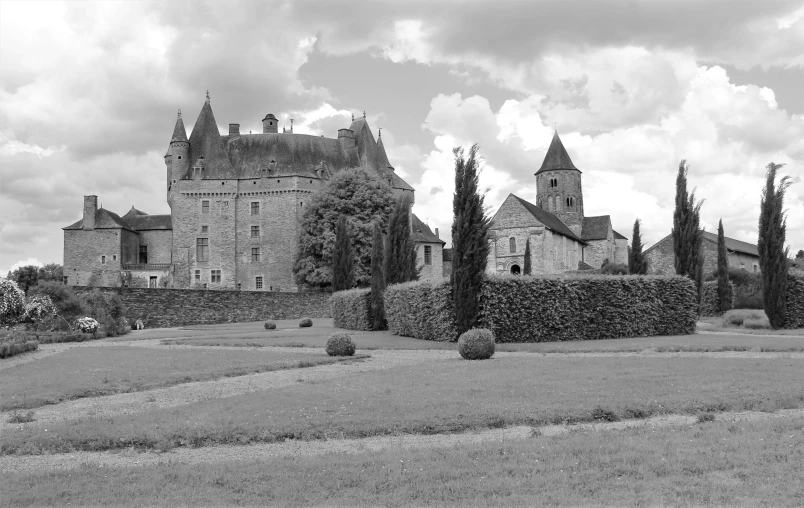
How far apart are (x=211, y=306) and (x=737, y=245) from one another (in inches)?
1881

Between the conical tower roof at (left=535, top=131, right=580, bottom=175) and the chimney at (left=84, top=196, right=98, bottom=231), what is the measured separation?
50160 mm

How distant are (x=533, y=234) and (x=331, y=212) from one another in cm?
2064

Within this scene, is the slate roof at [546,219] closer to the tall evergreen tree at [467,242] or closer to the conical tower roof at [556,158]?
the conical tower roof at [556,158]

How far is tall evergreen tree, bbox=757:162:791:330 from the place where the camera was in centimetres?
2541

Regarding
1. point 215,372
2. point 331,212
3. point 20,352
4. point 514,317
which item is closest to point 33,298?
point 20,352

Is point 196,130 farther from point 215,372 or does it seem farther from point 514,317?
point 215,372

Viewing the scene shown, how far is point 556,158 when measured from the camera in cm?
8244

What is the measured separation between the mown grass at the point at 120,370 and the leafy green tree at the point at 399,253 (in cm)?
1098

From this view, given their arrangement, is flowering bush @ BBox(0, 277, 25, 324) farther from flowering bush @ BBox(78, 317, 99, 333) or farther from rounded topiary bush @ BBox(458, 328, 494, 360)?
rounded topiary bush @ BBox(458, 328, 494, 360)

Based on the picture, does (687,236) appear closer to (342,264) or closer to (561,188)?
(342,264)

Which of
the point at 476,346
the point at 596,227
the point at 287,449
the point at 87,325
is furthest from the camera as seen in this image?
the point at 596,227

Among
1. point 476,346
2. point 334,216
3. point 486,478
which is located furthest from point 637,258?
point 486,478

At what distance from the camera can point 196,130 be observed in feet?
206

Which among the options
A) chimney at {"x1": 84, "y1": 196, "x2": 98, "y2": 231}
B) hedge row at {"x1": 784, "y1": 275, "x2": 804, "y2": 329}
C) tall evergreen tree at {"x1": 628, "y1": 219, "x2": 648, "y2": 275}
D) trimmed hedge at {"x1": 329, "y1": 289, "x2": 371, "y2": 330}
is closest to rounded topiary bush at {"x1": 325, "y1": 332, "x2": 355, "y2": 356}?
trimmed hedge at {"x1": 329, "y1": 289, "x2": 371, "y2": 330}
